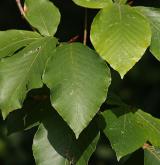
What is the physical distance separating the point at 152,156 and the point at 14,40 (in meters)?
0.45

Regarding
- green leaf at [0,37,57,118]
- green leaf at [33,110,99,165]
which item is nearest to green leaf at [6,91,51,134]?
green leaf at [33,110,99,165]

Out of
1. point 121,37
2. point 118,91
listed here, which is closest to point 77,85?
point 121,37

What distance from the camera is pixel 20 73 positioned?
1204 millimetres

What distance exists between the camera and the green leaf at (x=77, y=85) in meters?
1.12

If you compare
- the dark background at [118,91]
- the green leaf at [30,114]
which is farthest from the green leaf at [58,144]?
the dark background at [118,91]

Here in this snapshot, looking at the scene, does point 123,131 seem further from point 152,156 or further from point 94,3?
point 94,3

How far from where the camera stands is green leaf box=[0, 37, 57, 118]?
1.18m

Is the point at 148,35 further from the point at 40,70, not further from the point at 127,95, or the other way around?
the point at 127,95

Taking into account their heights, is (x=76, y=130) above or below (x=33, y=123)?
above

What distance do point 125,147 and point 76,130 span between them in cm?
18

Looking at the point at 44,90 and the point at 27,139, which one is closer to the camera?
the point at 44,90

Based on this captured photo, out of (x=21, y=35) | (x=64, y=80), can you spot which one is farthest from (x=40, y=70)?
(x=21, y=35)

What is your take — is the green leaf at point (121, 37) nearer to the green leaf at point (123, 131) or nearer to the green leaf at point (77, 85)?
the green leaf at point (77, 85)

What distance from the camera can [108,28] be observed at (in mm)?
1170
